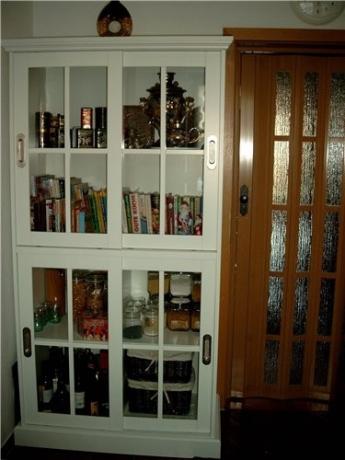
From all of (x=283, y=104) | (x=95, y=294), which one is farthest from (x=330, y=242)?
(x=95, y=294)

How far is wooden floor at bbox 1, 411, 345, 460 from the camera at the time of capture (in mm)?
1854

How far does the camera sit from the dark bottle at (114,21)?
1.70 meters

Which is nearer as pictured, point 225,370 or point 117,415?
point 117,415

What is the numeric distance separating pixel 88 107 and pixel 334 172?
1254mm

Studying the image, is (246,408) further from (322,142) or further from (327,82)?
(327,82)

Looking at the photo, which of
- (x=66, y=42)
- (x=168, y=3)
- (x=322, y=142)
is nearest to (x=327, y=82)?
(x=322, y=142)

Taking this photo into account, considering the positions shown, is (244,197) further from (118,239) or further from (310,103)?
(118,239)

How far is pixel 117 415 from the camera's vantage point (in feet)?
6.06

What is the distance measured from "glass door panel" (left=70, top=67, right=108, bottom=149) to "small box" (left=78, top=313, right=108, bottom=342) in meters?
0.77

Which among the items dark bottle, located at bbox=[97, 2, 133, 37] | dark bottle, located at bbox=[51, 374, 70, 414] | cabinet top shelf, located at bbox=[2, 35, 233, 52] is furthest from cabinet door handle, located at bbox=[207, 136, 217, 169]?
dark bottle, located at bbox=[51, 374, 70, 414]

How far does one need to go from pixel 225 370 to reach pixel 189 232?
882 millimetres

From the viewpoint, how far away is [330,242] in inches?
84.5

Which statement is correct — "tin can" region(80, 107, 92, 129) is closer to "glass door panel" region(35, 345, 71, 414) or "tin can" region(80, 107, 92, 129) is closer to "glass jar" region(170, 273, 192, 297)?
"glass jar" region(170, 273, 192, 297)

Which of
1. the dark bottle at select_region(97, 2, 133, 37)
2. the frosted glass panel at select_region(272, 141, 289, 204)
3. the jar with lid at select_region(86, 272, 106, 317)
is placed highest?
the dark bottle at select_region(97, 2, 133, 37)
